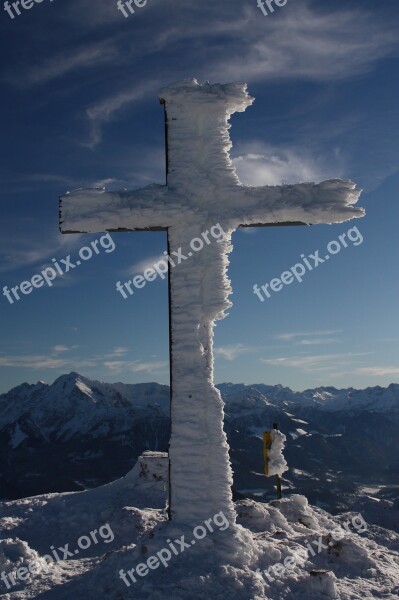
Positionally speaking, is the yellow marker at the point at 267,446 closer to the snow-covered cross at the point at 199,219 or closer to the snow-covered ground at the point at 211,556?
the snow-covered ground at the point at 211,556

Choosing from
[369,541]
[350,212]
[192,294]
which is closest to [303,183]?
[350,212]

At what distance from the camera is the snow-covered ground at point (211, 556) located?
8.08m

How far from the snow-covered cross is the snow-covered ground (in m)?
0.72

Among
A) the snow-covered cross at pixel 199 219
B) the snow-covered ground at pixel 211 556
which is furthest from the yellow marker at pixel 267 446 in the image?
the snow-covered cross at pixel 199 219

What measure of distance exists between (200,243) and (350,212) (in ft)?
9.24

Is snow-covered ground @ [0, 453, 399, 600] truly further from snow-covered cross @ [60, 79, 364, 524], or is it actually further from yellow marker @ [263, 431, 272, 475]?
yellow marker @ [263, 431, 272, 475]

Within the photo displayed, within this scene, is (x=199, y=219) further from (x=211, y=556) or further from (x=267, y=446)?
(x=211, y=556)

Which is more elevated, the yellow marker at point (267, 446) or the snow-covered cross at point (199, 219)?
the snow-covered cross at point (199, 219)

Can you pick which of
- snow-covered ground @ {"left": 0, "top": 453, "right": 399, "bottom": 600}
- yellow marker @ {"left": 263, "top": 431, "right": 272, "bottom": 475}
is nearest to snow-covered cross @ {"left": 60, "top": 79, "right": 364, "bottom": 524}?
snow-covered ground @ {"left": 0, "top": 453, "right": 399, "bottom": 600}

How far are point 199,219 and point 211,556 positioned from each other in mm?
5688

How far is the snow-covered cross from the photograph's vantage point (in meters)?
9.45

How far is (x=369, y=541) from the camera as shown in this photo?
38.1 feet

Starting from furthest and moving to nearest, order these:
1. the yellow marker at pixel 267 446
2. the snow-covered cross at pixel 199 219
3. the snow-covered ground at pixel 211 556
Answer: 1. the yellow marker at pixel 267 446
2. the snow-covered cross at pixel 199 219
3. the snow-covered ground at pixel 211 556

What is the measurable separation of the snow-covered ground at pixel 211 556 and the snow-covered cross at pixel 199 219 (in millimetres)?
718
